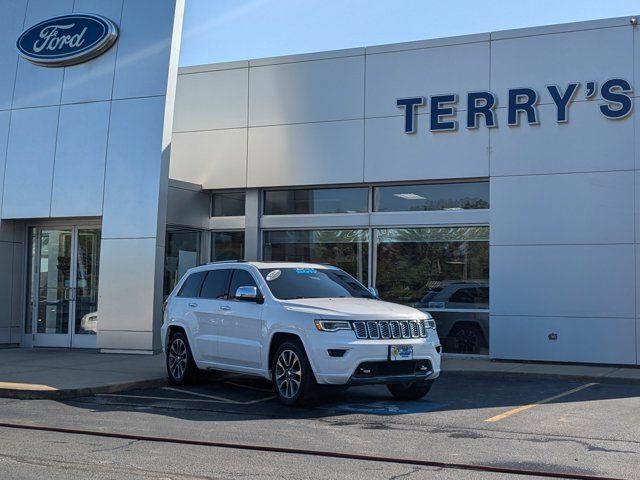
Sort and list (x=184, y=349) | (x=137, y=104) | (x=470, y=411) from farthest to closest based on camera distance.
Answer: (x=137, y=104), (x=184, y=349), (x=470, y=411)

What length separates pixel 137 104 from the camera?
17.6m

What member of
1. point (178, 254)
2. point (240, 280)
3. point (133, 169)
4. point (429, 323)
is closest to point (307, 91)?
point (133, 169)

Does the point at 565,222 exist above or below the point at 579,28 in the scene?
below

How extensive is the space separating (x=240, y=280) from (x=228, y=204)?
7848mm

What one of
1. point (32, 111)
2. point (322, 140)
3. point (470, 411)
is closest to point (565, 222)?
point (322, 140)

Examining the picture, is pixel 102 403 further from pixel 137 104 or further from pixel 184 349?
pixel 137 104

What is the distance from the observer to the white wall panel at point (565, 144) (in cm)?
1585

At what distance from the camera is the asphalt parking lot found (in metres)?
7.80

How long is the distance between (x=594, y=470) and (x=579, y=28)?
11.3m

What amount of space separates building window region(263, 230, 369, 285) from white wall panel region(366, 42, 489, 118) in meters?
2.72

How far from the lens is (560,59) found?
53.8 feet

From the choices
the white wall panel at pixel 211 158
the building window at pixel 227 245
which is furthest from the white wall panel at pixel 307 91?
the building window at pixel 227 245

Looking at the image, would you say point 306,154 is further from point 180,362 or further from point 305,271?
point 180,362

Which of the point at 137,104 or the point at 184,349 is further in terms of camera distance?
the point at 137,104
